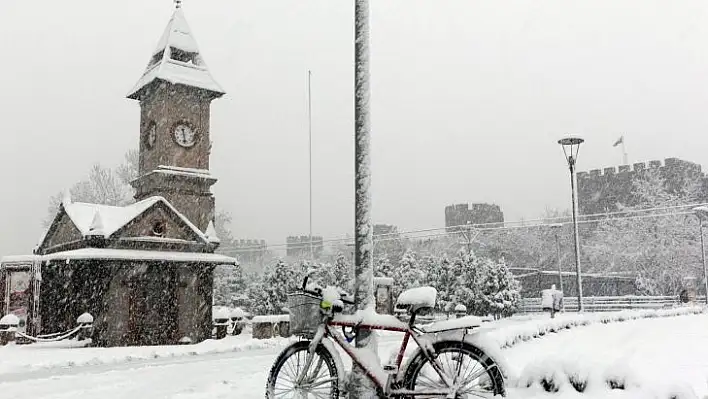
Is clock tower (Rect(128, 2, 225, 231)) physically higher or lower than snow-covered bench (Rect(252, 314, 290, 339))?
higher

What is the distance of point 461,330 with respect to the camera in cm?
559

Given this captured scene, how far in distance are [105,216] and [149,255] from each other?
246cm

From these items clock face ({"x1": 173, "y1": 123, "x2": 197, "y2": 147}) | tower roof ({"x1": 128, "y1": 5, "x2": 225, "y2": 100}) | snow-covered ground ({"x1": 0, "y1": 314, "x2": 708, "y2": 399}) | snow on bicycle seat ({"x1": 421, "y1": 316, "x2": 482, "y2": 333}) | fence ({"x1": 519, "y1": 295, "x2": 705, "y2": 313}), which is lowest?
fence ({"x1": 519, "y1": 295, "x2": 705, "y2": 313})

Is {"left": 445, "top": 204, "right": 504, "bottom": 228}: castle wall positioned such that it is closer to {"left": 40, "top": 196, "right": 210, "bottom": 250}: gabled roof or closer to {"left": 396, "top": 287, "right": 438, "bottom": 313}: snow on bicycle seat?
{"left": 40, "top": 196, "right": 210, "bottom": 250}: gabled roof

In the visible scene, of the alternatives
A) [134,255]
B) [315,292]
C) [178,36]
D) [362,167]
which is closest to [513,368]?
[362,167]

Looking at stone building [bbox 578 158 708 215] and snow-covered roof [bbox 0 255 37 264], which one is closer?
snow-covered roof [bbox 0 255 37 264]

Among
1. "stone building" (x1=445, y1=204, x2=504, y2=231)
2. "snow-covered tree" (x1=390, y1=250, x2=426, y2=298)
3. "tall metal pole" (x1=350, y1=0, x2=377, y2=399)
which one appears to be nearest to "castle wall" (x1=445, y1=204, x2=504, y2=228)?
"stone building" (x1=445, y1=204, x2=504, y2=231)

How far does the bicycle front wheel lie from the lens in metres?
5.96

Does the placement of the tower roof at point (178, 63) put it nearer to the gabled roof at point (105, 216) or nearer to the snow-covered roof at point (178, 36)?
the snow-covered roof at point (178, 36)

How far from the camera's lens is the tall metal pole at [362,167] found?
21.9ft

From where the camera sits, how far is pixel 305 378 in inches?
236

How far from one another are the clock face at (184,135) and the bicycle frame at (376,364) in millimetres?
25866

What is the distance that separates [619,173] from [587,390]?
218 ft

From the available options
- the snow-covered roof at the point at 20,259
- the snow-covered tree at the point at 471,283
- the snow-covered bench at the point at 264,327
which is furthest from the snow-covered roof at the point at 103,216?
the snow-covered tree at the point at 471,283
